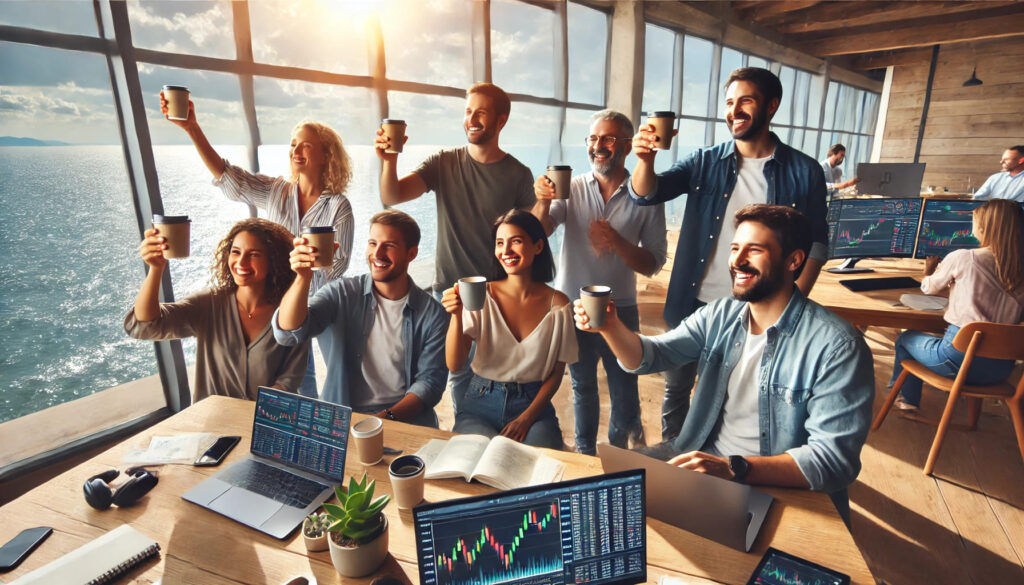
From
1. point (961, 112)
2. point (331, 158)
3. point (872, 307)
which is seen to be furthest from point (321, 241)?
point (961, 112)

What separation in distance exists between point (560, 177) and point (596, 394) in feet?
3.23

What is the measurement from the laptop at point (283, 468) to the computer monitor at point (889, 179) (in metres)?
7.19

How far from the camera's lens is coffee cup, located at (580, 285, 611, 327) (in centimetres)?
146

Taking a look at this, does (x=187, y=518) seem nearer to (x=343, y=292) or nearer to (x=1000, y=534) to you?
(x=343, y=292)

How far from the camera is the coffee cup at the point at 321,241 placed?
1.64 metres

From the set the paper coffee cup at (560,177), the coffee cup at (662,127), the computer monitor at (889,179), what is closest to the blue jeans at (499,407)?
the paper coffee cup at (560,177)

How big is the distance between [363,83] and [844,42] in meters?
8.12

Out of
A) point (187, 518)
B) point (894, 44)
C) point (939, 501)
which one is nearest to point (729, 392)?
point (187, 518)

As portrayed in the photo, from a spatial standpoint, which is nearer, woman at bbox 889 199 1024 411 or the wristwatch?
the wristwatch

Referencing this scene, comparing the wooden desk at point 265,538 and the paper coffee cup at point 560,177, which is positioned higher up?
the paper coffee cup at point 560,177

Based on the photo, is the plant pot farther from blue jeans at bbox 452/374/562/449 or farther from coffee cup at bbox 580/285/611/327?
blue jeans at bbox 452/374/562/449

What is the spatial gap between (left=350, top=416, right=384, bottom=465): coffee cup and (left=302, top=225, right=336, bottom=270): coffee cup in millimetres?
559

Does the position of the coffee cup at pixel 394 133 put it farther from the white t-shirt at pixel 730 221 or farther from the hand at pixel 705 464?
the hand at pixel 705 464

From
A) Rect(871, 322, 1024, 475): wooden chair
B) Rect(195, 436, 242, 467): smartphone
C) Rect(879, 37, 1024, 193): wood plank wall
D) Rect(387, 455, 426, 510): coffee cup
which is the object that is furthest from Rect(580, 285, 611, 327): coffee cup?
Rect(879, 37, 1024, 193): wood plank wall
